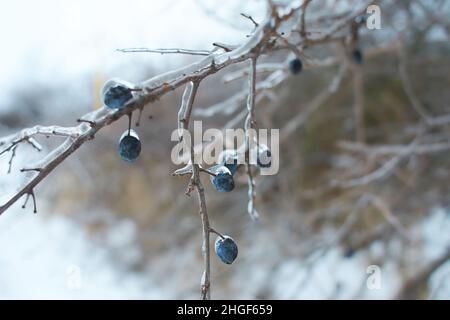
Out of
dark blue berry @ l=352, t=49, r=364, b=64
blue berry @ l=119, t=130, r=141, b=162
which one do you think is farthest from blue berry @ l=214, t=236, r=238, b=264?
dark blue berry @ l=352, t=49, r=364, b=64

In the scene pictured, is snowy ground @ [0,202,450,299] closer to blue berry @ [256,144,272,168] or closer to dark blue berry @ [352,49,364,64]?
dark blue berry @ [352,49,364,64]

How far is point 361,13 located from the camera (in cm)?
107

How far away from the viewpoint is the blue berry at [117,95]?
1.65ft

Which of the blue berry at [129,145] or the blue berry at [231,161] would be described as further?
the blue berry at [231,161]

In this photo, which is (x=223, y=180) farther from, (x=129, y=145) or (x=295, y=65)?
(x=295, y=65)

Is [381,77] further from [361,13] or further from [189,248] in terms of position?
[361,13]

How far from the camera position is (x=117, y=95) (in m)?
0.51

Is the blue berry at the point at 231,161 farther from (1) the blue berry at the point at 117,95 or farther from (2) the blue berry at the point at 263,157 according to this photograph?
(1) the blue berry at the point at 117,95

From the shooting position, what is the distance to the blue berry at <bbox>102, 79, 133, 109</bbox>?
50 cm

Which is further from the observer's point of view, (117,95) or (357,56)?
(357,56)

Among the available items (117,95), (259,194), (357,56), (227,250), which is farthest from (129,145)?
(259,194)

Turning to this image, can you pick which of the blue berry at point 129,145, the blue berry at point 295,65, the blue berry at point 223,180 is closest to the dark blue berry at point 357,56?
the blue berry at point 295,65
